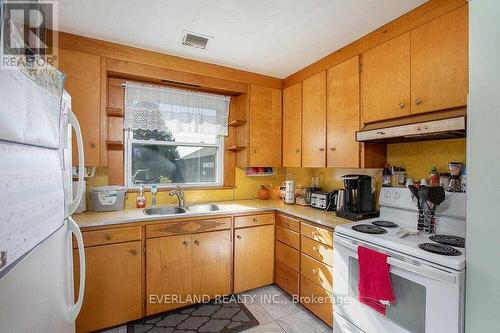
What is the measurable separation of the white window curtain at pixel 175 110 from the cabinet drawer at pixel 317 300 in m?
1.89

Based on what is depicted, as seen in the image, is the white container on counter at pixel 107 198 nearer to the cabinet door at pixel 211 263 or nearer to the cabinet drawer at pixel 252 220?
the cabinet door at pixel 211 263

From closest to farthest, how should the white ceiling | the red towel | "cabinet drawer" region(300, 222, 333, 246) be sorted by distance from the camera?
the red towel → the white ceiling → "cabinet drawer" region(300, 222, 333, 246)

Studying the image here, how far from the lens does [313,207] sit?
2.55m

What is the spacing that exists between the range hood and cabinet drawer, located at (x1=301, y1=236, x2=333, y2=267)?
92 centimetres

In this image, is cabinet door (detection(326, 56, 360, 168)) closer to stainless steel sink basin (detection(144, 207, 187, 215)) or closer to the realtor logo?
stainless steel sink basin (detection(144, 207, 187, 215))

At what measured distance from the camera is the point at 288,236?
238 cm

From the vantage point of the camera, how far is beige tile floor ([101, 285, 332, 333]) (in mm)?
1938

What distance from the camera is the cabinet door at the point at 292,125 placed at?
273 centimetres

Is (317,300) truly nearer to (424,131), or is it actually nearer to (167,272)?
(167,272)

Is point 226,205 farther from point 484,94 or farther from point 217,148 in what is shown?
point 484,94

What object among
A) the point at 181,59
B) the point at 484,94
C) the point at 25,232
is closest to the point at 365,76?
the point at 484,94

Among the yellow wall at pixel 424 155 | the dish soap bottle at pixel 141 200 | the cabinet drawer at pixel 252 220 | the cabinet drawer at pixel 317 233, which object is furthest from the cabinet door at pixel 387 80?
the dish soap bottle at pixel 141 200

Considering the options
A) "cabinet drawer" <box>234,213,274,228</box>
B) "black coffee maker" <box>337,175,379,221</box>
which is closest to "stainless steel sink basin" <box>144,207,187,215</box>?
"cabinet drawer" <box>234,213,274,228</box>

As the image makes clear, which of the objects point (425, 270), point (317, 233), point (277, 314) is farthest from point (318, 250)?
point (425, 270)
